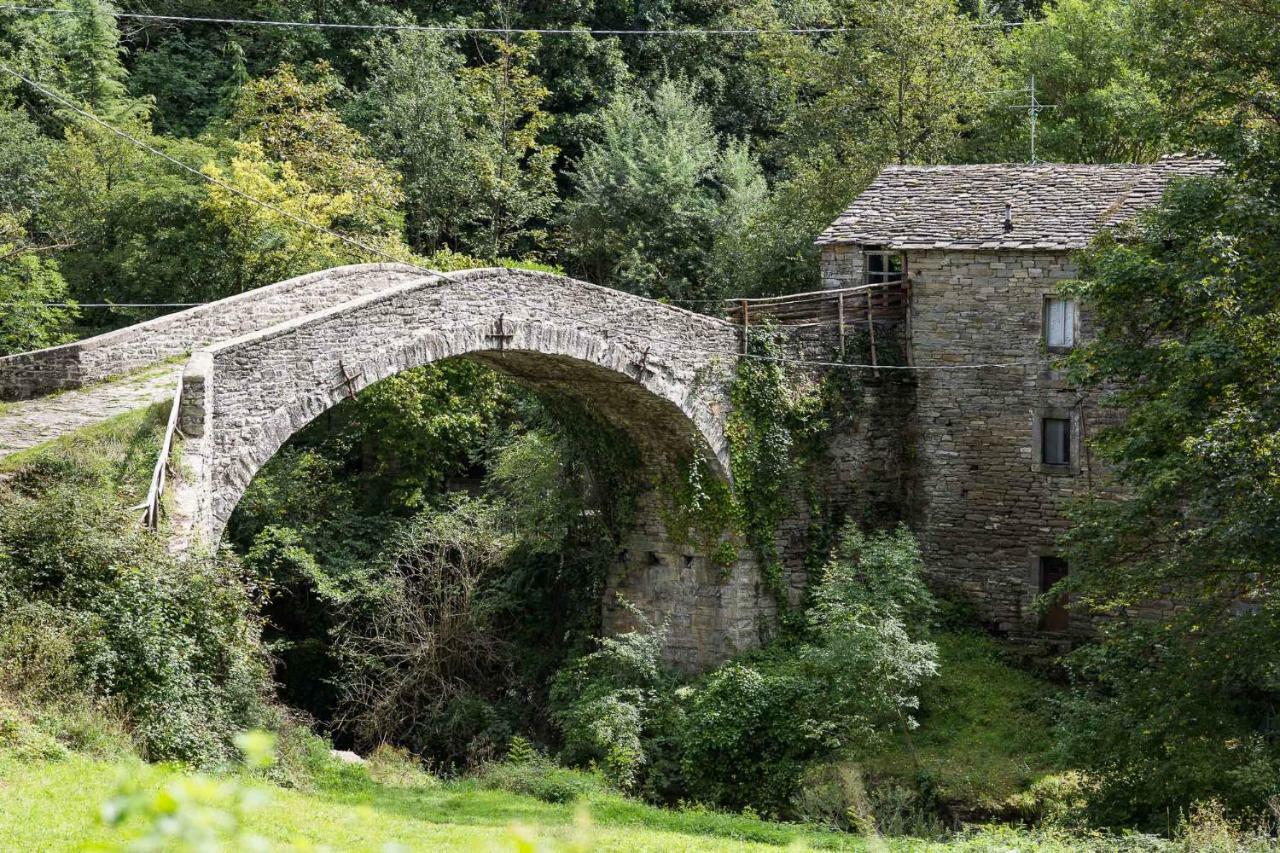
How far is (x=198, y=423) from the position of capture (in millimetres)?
13992

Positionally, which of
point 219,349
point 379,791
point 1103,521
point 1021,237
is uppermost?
point 1021,237

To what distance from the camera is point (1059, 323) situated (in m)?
19.4

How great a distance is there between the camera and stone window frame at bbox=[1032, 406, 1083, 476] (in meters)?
19.2

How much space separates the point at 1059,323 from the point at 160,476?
11553 millimetres

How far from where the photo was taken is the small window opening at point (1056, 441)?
63.6 ft

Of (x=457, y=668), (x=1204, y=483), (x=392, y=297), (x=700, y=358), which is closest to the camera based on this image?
(x=1204, y=483)

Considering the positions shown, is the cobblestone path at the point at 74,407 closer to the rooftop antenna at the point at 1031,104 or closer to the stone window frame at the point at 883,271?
the stone window frame at the point at 883,271

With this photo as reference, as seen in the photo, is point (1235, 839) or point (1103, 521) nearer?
point (1235, 839)

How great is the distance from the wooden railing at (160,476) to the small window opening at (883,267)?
1009 cm

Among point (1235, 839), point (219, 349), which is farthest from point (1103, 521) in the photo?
point (219, 349)

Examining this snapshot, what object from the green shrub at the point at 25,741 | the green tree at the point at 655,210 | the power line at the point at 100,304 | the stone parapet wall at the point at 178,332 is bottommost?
the green shrub at the point at 25,741

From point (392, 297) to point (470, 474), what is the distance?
846 centimetres

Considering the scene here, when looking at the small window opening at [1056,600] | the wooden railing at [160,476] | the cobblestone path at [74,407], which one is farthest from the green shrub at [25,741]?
the small window opening at [1056,600]

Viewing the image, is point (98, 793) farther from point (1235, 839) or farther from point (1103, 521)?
point (1103, 521)
